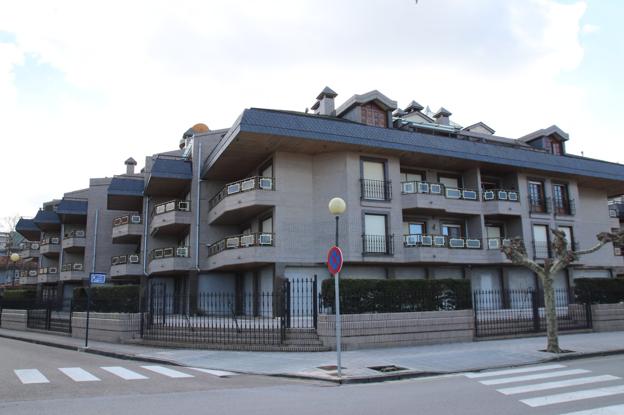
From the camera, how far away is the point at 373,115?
96.3 ft

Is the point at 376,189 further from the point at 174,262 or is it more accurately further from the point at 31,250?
the point at 31,250

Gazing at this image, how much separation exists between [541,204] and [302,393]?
27754 mm

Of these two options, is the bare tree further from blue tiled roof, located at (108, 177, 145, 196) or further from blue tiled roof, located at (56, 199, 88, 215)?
blue tiled roof, located at (56, 199, 88, 215)

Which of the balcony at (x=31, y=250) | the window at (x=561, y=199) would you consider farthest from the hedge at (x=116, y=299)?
the balcony at (x=31, y=250)

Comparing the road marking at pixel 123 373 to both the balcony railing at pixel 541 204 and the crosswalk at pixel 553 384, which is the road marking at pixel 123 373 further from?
the balcony railing at pixel 541 204

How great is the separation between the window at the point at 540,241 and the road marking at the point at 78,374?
26932 mm

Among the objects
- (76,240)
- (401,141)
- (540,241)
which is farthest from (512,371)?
(76,240)

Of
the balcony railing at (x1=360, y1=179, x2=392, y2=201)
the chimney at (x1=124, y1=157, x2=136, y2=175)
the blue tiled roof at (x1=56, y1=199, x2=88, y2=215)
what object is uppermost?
the chimney at (x1=124, y1=157, x2=136, y2=175)

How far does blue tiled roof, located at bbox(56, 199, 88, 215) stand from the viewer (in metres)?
42.7

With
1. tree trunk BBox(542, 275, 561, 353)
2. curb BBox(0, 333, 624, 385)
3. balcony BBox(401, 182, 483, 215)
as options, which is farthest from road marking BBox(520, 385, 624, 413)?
balcony BBox(401, 182, 483, 215)

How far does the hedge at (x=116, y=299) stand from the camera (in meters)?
18.0

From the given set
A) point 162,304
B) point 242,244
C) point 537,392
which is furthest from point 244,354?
point 242,244

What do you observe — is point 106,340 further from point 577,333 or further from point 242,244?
point 577,333

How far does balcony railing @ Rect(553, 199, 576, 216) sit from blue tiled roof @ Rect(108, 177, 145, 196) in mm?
29115
